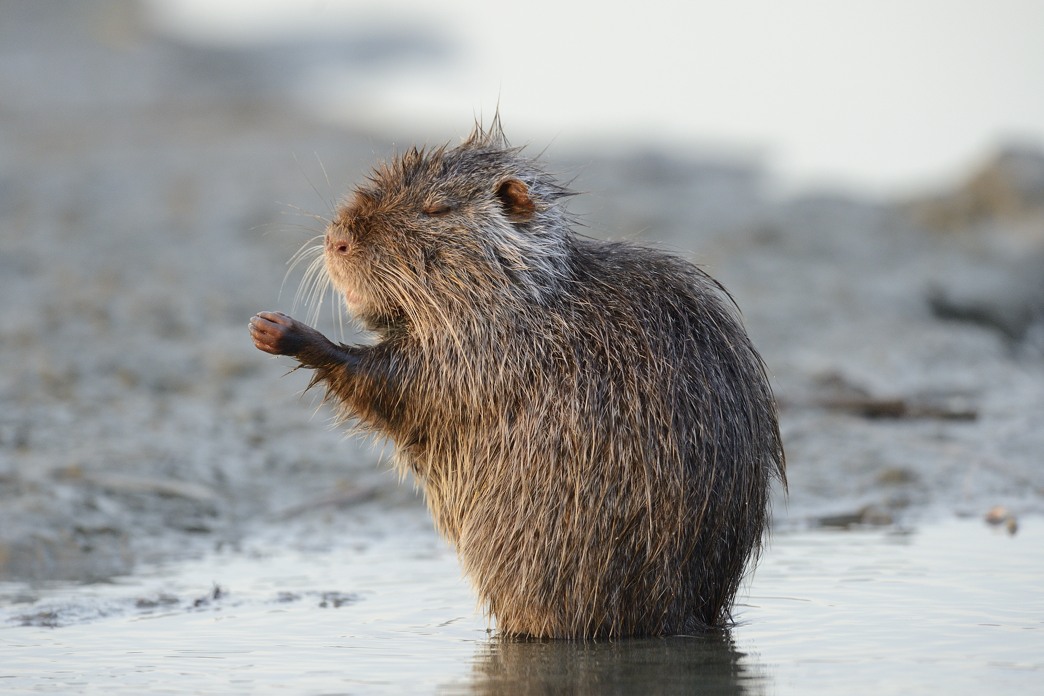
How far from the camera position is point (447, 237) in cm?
473

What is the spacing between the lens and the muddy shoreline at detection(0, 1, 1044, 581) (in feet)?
21.6

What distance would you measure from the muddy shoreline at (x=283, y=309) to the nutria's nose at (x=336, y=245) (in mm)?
732

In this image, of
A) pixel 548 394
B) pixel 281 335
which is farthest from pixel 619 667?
pixel 281 335

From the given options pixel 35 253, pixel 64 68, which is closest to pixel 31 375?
pixel 35 253

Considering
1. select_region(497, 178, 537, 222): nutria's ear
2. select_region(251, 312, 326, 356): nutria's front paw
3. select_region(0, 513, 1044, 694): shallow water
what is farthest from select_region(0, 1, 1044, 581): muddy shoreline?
select_region(497, 178, 537, 222): nutria's ear

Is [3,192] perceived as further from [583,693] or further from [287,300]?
[583,693]

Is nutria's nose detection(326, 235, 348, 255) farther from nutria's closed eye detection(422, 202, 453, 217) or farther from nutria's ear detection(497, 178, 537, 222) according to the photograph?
nutria's ear detection(497, 178, 537, 222)

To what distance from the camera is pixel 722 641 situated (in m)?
4.22

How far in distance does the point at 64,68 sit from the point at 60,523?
15.0m

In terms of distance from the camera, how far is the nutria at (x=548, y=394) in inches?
166

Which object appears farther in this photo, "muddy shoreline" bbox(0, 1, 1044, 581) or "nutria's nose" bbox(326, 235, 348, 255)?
"muddy shoreline" bbox(0, 1, 1044, 581)

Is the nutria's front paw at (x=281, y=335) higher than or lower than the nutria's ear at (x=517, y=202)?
lower

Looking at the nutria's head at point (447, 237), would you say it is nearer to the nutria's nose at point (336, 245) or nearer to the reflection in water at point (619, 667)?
the nutria's nose at point (336, 245)

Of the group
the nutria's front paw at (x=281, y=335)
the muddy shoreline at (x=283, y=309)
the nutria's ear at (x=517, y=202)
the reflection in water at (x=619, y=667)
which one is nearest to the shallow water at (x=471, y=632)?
the reflection in water at (x=619, y=667)
